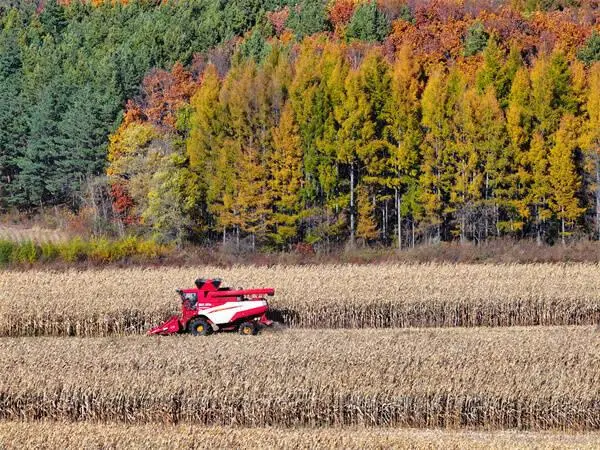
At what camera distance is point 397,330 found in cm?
2784

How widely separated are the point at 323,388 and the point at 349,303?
1030 centimetres

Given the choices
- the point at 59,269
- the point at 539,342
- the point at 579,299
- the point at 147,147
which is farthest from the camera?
the point at 147,147

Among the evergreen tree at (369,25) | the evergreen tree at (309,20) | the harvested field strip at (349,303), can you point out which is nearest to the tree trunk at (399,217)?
the harvested field strip at (349,303)

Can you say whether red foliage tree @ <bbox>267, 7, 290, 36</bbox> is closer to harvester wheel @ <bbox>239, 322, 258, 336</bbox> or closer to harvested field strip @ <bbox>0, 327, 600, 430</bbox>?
harvester wheel @ <bbox>239, 322, 258, 336</bbox>

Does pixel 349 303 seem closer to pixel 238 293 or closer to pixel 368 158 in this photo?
pixel 238 293

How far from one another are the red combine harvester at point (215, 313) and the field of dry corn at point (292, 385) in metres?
0.58

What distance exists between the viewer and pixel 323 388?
19.1 meters

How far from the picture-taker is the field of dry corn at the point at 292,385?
57.2 feet

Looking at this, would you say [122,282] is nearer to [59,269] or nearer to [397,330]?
[59,269]

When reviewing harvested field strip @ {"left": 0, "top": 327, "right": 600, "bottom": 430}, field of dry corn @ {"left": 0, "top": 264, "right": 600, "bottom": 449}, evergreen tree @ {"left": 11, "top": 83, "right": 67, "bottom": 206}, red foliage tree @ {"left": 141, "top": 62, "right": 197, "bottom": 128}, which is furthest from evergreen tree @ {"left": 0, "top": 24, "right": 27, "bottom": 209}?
harvested field strip @ {"left": 0, "top": 327, "right": 600, "bottom": 430}

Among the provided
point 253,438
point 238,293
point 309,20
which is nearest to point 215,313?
point 238,293

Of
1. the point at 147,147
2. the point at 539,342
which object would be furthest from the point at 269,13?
the point at 539,342

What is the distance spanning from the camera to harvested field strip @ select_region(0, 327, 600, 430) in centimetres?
1880

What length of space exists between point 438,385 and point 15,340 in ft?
42.7
